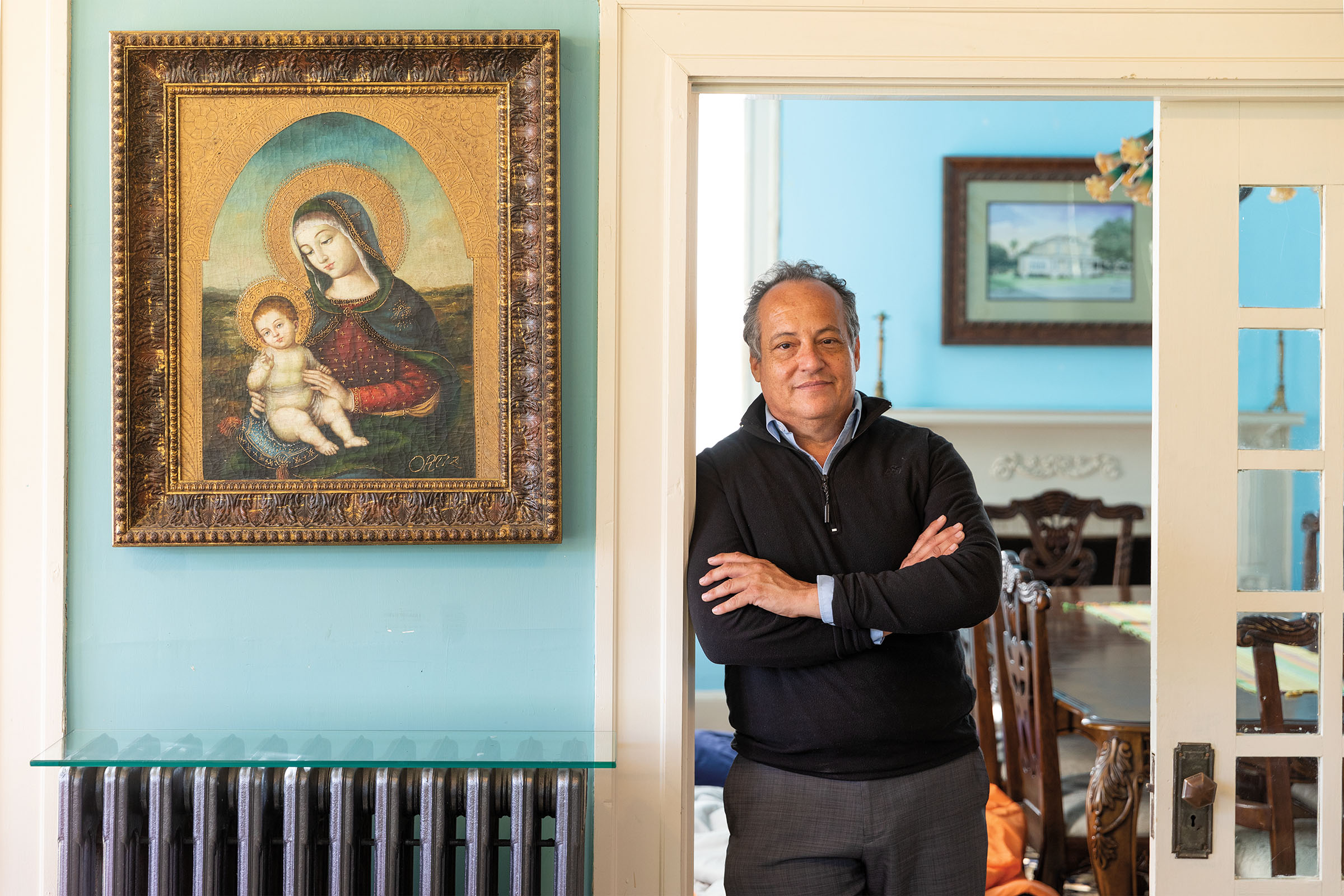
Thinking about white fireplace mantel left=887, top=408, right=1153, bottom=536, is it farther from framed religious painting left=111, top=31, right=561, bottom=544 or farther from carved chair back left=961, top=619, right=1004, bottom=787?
framed religious painting left=111, top=31, right=561, bottom=544

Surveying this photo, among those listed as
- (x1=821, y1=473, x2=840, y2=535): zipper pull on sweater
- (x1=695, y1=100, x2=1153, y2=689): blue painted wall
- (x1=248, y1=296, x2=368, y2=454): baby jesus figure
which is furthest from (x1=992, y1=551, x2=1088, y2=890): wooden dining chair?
(x1=695, y1=100, x2=1153, y2=689): blue painted wall

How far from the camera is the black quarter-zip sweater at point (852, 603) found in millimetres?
1614

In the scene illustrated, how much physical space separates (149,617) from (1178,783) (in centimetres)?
185

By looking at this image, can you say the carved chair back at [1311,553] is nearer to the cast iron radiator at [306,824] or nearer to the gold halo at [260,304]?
the cast iron radiator at [306,824]

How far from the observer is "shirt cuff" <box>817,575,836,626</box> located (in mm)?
1610

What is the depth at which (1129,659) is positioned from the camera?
289 cm

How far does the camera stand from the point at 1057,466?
15.4 ft

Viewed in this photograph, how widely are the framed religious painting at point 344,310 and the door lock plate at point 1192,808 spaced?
1.21 meters

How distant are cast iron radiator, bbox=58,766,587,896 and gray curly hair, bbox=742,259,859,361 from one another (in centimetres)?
82

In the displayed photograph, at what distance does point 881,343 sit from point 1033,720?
2.51 metres

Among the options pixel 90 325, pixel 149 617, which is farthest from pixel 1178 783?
pixel 90 325

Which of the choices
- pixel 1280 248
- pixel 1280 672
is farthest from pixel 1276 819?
pixel 1280 248

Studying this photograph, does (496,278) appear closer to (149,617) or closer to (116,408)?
(116,408)

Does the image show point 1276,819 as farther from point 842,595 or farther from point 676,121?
point 676,121
